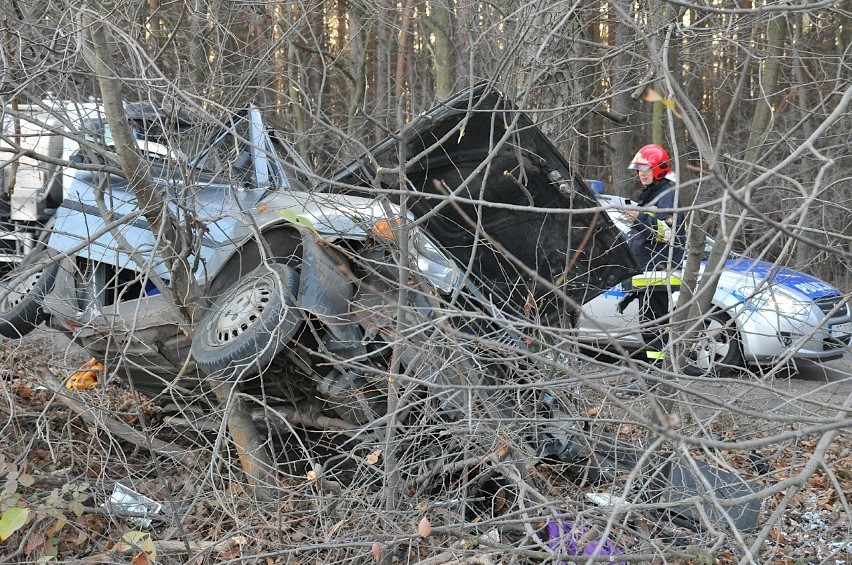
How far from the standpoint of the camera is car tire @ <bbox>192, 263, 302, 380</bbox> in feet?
14.0

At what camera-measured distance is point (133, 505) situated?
15.5ft

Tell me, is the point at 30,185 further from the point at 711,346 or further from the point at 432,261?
the point at 711,346

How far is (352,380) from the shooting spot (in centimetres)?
448

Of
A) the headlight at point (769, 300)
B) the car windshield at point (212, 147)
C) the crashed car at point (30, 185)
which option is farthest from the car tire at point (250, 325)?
the headlight at point (769, 300)

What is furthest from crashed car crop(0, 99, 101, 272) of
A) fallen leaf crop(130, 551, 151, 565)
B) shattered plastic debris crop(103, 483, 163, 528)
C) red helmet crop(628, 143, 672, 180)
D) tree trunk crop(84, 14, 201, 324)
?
red helmet crop(628, 143, 672, 180)

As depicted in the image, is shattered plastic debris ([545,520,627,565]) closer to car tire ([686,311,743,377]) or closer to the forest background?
the forest background

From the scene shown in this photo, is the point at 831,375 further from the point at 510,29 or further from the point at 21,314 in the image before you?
the point at 21,314

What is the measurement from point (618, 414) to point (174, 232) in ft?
9.23

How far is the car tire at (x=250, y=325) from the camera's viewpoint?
14.0ft

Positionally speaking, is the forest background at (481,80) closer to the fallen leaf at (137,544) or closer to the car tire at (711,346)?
the fallen leaf at (137,544)

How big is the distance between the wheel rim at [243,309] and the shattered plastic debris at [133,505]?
3.40ft

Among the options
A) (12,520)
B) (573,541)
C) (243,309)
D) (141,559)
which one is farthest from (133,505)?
(573,541)

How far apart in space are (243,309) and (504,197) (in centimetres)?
165

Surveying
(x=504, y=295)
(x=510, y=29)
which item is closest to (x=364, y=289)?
(x=504, y=295)
